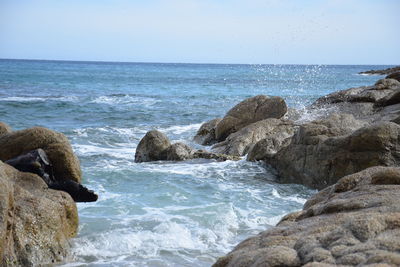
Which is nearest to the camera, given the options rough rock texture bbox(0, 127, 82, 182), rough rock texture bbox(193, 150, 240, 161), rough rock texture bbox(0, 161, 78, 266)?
rough rock texture bbox(0, 161, 78, 266)

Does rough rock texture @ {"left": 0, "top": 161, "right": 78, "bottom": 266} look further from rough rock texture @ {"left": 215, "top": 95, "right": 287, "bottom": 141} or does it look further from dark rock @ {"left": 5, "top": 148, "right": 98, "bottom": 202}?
rough rock texture @ {"left": 215, "top": 95, "right": 287, "bottom": 141}

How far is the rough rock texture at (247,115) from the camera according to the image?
53.0ft

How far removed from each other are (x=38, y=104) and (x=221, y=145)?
45.3 ft

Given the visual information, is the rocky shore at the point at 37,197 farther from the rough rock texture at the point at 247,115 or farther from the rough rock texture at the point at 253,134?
the rough rock texture at the point at 247,115

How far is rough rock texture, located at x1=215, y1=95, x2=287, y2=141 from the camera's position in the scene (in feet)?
53.0

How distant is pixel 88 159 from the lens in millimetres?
13844

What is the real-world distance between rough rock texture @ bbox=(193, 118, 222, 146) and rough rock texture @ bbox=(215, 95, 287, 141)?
426 millimetres

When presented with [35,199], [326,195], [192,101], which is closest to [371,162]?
[326,195]

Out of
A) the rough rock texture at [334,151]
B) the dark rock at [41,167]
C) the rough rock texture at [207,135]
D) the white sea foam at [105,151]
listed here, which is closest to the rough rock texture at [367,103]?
the rough rock texture at [334,151]

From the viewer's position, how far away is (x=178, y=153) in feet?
44.3

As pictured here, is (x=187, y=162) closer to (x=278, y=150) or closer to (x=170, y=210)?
(x=278, y=150)

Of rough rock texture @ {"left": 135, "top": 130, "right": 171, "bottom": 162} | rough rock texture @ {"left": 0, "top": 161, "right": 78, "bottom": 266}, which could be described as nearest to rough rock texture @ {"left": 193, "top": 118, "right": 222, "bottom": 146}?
rough rock texture @ {"left": 135, "top": 130, "right": 171, "bottom": 162}

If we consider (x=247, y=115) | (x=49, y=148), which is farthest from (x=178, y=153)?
(x=49, y=148)

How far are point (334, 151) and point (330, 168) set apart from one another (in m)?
0.31
